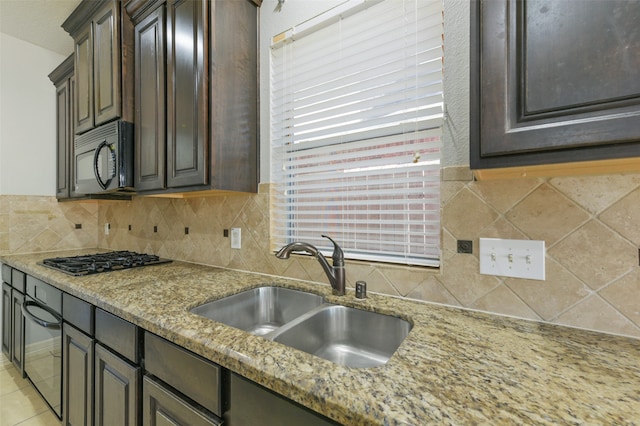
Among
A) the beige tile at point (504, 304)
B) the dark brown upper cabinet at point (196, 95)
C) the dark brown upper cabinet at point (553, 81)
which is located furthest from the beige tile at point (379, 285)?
the dark brown upper cabinet at point (196, 95)

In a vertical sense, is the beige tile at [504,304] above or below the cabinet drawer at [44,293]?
above

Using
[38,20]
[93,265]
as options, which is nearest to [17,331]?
[93,265]

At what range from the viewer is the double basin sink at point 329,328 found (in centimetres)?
97

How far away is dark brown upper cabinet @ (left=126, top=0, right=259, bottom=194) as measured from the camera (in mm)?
1347

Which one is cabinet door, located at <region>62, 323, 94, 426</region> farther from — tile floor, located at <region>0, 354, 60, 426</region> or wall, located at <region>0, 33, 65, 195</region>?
wall, located at <region>0, 33, 65, 195</region>

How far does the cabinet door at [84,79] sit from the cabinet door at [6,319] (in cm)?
140

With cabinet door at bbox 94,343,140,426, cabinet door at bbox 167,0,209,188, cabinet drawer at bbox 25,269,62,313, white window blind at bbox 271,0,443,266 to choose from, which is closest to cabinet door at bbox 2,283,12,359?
cabinet drawer at bbox 25,269,62,313

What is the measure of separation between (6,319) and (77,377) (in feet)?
5.14

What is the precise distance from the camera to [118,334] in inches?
41.6

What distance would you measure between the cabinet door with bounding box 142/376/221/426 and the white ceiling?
2.71m

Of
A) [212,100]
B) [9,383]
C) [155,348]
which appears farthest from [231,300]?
[9,383]

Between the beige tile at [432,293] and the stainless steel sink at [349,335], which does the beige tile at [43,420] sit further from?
the beige tile at [432,293]

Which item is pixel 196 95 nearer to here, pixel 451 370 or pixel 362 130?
pixel 362 130

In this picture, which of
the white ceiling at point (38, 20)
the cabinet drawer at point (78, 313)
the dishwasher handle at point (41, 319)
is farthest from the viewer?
the white ceiling at point (38, 20)
